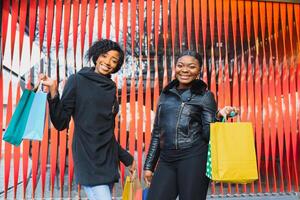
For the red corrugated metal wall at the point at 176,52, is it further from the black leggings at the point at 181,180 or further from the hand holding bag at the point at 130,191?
the black leggings at the point at 181,180

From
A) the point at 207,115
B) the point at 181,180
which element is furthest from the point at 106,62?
the point at 181,180

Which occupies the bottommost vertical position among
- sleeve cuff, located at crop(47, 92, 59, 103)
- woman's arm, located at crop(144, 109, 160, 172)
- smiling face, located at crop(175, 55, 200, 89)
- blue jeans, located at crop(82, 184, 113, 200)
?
blue jeans, located at crop(82, 184, 113, 200)

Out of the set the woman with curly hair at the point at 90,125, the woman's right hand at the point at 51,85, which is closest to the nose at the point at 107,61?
the woman with curly hair at the point at 90,125

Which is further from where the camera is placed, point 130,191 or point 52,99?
point 130,191

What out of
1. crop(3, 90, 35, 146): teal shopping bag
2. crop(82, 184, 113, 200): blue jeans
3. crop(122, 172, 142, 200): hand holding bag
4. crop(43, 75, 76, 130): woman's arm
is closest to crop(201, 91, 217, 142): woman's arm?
crop(122, 172, 142, 200): hand holding bag

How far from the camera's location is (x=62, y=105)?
205 cm

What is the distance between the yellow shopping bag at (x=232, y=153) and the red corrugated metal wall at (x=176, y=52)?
3114 millimetres

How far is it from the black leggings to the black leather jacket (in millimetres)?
123

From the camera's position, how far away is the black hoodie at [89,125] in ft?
6.82

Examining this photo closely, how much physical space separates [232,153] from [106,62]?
97 centimetres

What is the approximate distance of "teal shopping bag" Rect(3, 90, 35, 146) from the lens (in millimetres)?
2137

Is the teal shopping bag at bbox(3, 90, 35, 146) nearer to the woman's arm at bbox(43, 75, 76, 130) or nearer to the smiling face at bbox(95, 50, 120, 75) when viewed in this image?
the woman's arm at bbox(43, 75, 76, 130)

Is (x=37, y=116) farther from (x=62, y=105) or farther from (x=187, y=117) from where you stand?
(x=187, y=117)

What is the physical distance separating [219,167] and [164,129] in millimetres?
478
